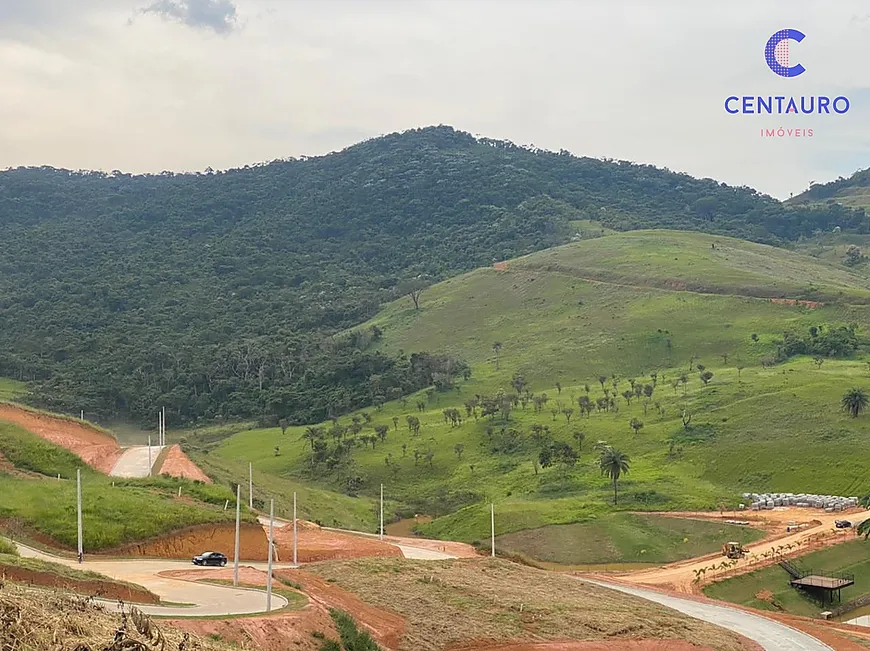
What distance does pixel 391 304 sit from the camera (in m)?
149

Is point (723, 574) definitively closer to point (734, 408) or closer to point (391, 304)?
point (734, 408)

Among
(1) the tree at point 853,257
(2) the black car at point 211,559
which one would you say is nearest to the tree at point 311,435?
(2) the black car at point 211,559

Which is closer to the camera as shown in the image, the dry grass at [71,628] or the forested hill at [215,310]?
the dry grass at [71,628]

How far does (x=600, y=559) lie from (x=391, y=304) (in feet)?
321

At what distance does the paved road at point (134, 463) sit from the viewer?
47312mm

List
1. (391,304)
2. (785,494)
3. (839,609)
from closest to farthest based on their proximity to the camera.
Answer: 1. (839,609)
2. (785,494)
3. (391,304)

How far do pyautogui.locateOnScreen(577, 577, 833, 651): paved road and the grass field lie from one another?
18476 millimetres

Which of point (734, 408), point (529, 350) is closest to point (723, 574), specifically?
point (734, 408)

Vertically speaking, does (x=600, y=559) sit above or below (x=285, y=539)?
below

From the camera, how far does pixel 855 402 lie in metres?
69.0

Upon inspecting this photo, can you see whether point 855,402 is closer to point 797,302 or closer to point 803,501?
point 803,501

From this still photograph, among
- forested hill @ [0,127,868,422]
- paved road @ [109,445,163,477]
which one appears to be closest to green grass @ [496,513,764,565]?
paved road @ [109,445,163,477]

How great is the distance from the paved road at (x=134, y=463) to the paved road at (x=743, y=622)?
22.7 metres

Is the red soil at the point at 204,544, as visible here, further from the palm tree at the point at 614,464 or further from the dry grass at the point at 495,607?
the palm tree at the point at 614,464
